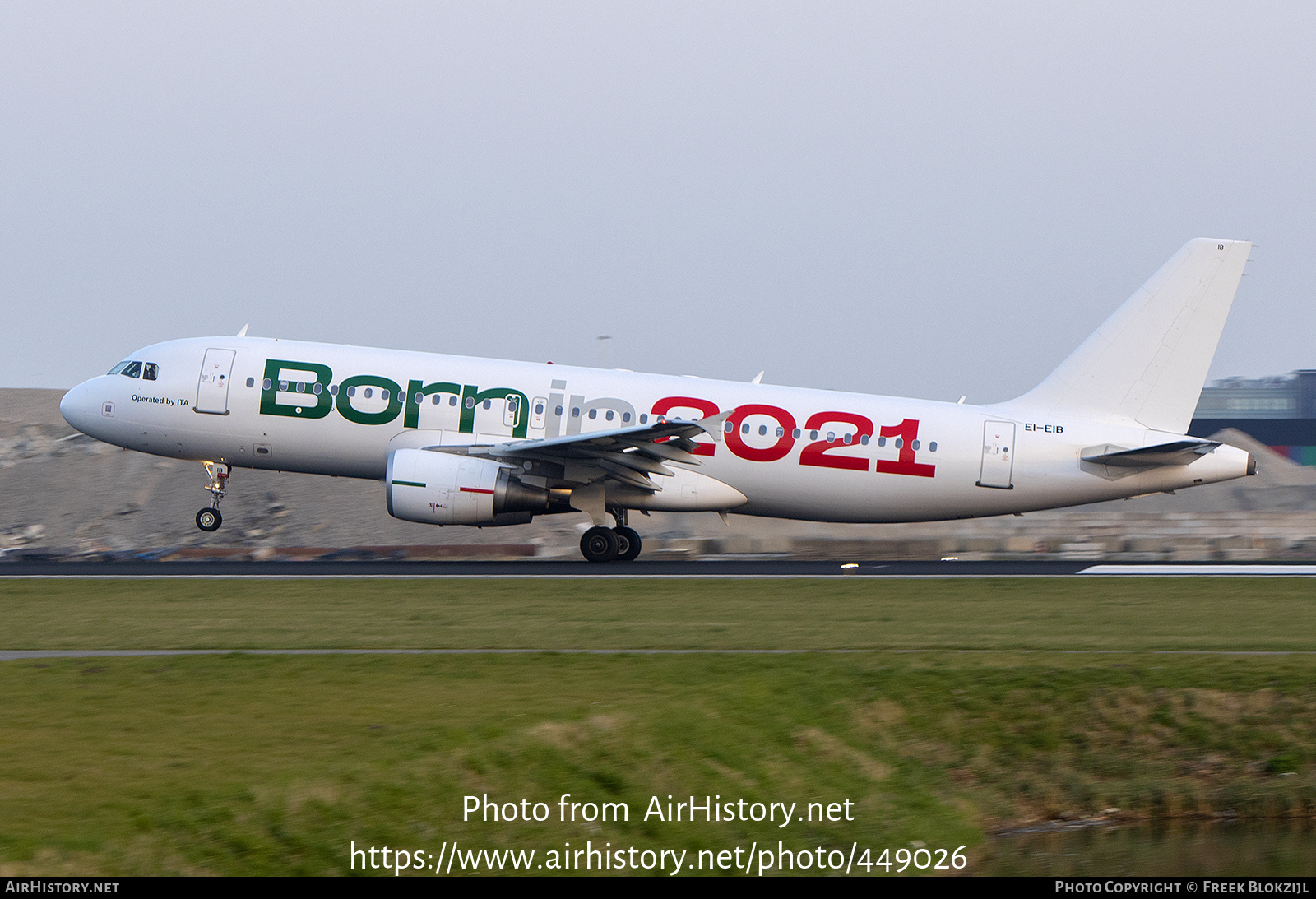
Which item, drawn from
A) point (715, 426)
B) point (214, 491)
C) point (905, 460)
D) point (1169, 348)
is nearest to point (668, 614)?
point (715, 426)

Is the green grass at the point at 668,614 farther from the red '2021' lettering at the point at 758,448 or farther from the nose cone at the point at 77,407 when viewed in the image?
the nose cone at the point at 77,407

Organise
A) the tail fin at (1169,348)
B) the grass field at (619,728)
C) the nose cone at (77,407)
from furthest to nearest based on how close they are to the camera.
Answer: the nose cone at (77,407)
the tail fin at (1169,348)
the grass field at (619,728)

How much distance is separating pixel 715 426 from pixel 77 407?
15023 millimetres

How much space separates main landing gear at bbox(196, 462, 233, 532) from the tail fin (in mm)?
19343

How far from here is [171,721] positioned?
497 inches

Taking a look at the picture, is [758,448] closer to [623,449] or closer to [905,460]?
[623,449]

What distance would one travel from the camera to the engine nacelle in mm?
27516

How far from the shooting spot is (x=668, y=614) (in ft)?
67.6

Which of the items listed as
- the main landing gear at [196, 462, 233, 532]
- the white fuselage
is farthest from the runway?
the white fuselage

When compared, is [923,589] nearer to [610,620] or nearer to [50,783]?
[610,620]

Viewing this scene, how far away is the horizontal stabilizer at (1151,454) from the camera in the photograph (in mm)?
28250

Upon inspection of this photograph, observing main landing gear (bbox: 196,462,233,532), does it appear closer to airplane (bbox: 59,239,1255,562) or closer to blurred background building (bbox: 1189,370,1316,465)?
airplane (bbox: 59,239,1255,562)

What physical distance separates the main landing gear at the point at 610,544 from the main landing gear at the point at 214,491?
331 inches

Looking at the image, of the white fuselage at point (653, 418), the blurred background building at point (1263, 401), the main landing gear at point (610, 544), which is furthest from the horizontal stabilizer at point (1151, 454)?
the blurred background building at point (1263, 401)
